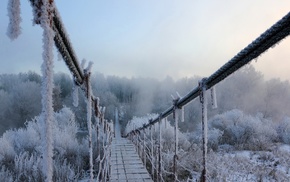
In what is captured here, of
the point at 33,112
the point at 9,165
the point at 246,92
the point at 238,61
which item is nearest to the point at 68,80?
the point at 33,112

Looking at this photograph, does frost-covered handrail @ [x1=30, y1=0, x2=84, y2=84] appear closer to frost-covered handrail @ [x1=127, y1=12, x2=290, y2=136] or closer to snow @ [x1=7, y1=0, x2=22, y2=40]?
snow @ [x1=7, y1=0, x2=22, y2=40]

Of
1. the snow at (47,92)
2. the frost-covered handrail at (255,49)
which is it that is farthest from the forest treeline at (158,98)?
the snow at (47,92)

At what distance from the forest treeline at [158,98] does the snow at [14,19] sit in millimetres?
20741

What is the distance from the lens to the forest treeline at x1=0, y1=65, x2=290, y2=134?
1164 inches

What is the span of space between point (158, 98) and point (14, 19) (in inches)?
1725

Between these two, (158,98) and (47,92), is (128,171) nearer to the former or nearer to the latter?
(47,92)

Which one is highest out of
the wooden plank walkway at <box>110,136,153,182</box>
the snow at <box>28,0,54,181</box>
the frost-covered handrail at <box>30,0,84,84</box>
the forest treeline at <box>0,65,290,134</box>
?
the forest treeline at <box>0,65,290,134</box>

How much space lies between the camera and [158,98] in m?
44.6

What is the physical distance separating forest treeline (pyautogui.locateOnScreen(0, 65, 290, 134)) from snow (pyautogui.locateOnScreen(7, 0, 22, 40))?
2074 centimetres

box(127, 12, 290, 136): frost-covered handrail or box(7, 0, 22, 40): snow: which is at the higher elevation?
box(127, 12, 290, 136): frost-covered handrail

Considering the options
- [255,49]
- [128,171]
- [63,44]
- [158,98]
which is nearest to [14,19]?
[63,44]

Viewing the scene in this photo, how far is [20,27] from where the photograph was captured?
33.6 inches

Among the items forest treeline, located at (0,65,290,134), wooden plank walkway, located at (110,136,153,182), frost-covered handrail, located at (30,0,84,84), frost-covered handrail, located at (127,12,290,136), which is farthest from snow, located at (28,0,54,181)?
forest treeline, located at (0,65,290,134)

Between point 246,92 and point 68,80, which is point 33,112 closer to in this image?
point 68,80
